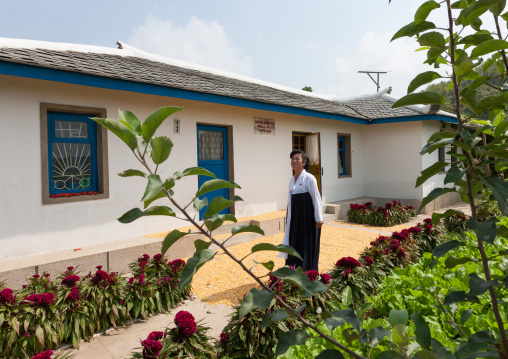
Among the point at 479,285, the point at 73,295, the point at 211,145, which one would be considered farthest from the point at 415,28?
the point at 211,145

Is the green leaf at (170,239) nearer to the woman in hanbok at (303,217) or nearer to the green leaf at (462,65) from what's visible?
the green leaf at (462,65)

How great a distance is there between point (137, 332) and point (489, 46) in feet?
13.0

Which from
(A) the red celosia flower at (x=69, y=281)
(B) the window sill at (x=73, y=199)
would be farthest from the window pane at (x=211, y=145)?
(A) the red celosia flower at (x=69, y=281)

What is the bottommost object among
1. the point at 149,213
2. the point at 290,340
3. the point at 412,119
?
the point at 290,340

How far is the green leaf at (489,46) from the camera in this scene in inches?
37.6

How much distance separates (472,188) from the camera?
1.11 m

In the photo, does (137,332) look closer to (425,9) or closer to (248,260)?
(248,260)

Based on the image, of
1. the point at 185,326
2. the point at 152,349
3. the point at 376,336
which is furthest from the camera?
the point at 185,326

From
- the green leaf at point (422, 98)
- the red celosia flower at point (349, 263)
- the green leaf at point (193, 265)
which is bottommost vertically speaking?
the red celosia flower at point (349, 263)

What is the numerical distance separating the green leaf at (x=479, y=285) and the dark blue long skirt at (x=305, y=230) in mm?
4049

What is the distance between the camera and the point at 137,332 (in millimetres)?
Result: 3799

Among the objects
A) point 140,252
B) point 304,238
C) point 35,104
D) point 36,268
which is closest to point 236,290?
point 304,238

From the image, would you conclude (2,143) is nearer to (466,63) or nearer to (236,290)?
(236,290)

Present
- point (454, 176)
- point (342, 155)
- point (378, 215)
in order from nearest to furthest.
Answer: point (454, 176)
point (378, 215)
point (342, 155)
